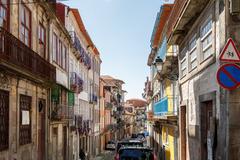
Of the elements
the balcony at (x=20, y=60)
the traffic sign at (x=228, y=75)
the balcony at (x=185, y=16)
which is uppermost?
the balcony at (x=185, y=16)

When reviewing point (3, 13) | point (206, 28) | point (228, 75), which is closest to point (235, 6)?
point (228, 75)

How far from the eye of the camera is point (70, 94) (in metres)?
27.0

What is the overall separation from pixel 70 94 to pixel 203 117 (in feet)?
54.2

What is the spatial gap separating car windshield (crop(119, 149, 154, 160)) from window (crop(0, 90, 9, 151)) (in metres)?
4.63

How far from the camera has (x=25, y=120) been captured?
48.5 feet

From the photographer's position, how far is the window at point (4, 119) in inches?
472

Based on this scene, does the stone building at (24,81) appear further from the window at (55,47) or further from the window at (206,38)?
the window at (206,38)

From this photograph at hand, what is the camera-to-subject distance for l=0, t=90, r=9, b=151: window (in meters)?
12.0

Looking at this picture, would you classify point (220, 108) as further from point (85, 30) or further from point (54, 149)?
point (85, 30)

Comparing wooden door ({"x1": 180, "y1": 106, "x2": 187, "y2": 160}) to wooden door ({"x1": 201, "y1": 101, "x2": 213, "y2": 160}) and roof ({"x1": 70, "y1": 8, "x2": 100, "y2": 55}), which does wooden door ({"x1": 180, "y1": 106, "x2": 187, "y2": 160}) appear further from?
roof ({"x1": 70, "y1": 8, "x2": 100, "y2": 55})

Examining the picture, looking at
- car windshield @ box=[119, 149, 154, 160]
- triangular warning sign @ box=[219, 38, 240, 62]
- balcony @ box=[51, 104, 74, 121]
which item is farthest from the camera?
balcony @ box=[51, 104, 74, 121]

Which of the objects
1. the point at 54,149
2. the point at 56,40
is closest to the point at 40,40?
the point at 56,40

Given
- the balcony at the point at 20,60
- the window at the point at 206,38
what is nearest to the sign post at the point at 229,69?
the window at the point at 206,38

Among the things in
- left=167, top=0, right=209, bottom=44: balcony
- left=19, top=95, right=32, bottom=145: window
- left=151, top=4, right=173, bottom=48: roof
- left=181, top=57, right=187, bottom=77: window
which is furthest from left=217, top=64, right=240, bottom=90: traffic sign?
left=151, top=4, right=173, bottom=48: roof
